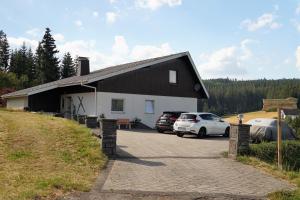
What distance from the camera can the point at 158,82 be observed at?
3359 cm

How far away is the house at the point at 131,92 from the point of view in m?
30.9

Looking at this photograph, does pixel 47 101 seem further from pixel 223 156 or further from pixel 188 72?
pixel 223 156

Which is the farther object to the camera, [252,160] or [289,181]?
[252,160]

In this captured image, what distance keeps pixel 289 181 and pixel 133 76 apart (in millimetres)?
21095

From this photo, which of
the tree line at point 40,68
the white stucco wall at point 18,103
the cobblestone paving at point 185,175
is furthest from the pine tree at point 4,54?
the cobblestone paving at point 185,175

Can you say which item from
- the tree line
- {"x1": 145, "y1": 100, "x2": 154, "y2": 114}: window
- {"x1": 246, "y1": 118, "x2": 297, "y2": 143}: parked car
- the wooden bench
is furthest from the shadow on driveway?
the tree line

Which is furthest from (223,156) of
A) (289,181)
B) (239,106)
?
(239,106)

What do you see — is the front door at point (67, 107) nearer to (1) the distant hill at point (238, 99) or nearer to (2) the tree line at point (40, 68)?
(2) the tree line at point (40, 68)

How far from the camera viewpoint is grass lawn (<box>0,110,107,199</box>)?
9.70 m

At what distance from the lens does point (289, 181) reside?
11992 millimetres

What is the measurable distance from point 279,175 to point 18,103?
30937 millimetres

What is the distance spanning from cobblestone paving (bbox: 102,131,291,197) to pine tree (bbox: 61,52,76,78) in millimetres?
60900

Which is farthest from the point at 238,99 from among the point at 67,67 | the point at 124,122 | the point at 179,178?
the point at 179,178

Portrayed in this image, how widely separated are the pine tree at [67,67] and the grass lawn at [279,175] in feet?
208
